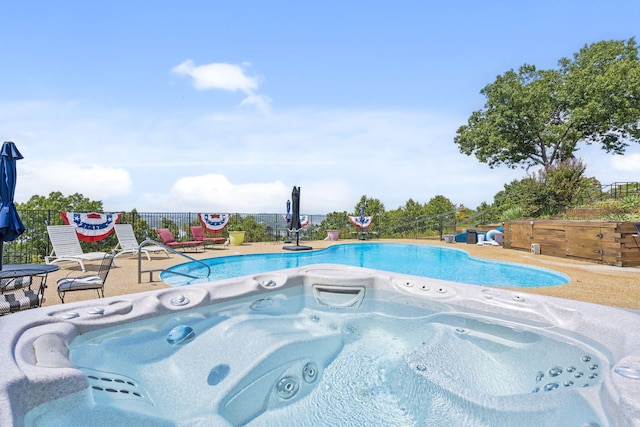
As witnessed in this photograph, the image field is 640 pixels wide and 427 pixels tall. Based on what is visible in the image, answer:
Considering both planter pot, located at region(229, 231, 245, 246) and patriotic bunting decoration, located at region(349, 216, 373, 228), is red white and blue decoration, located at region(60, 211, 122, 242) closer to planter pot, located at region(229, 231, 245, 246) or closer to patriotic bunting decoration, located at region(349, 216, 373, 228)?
planter pot, located at region(229, 231, 245, 246)

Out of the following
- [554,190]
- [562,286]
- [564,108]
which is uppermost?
[564,108]

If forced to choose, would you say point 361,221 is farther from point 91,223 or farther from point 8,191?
point 8,191

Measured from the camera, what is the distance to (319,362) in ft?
9.61

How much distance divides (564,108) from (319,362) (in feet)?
64.8

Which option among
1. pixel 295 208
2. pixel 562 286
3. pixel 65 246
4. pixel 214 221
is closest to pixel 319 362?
pixel 562 286

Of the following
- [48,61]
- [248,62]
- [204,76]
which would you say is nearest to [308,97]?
[248,62]

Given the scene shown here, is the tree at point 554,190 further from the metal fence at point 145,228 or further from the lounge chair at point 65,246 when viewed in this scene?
the lounge chair at point 65,246

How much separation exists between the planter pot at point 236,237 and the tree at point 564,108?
Result: 1308cm

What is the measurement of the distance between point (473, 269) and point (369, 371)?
6035 mm

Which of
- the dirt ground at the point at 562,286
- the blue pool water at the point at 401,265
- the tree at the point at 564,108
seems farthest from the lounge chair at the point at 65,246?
the tree at the point at 564,108

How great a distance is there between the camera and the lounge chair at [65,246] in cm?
688

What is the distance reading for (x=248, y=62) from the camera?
23.2 ft

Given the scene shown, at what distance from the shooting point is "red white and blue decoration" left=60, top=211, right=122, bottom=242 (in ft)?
27.3

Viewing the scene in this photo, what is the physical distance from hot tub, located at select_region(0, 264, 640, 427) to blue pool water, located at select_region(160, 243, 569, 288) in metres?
A: 2.84
